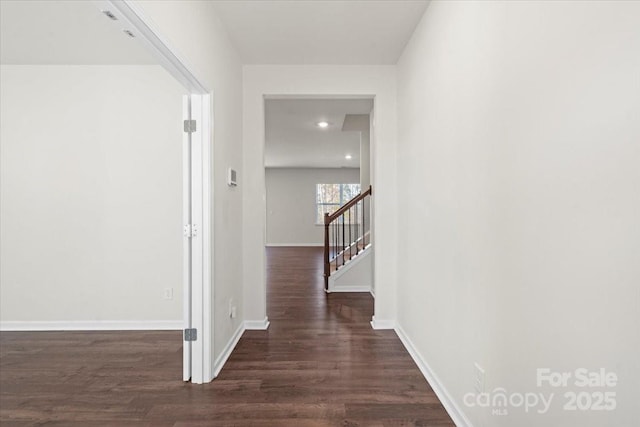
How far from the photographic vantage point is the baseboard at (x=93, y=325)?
10.0 ft

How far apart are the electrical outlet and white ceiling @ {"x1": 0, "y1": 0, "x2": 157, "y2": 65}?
2686mm

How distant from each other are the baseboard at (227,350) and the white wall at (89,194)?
0.70 meters

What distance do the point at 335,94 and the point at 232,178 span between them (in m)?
1.37

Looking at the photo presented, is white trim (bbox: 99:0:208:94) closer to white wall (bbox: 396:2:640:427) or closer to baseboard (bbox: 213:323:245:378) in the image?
white wall (bbox: 396:2:640:427)

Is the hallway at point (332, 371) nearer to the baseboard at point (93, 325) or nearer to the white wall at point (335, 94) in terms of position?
the white wall at point (335, 94)

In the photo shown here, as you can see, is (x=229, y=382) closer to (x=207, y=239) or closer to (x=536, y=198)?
(x=207, y=239)

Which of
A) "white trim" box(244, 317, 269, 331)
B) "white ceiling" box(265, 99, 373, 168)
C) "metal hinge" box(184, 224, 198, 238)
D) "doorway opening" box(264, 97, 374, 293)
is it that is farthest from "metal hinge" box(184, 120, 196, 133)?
"white ceiling" box(265, 99, 373, 168)

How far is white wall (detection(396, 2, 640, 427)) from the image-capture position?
79cm

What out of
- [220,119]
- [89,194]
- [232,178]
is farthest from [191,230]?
[89,194]

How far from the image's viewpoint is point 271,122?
5.30 m

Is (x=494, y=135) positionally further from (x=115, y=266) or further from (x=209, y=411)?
(x=115, y=266)

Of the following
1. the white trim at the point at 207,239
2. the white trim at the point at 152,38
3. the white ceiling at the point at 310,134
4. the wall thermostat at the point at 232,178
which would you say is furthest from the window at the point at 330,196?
the white trim at the point at 152,38

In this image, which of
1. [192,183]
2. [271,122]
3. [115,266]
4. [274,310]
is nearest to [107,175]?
[115,266]

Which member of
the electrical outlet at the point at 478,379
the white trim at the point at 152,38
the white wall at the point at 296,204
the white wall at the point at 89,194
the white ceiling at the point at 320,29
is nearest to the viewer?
the white trim at the point at 152,38
